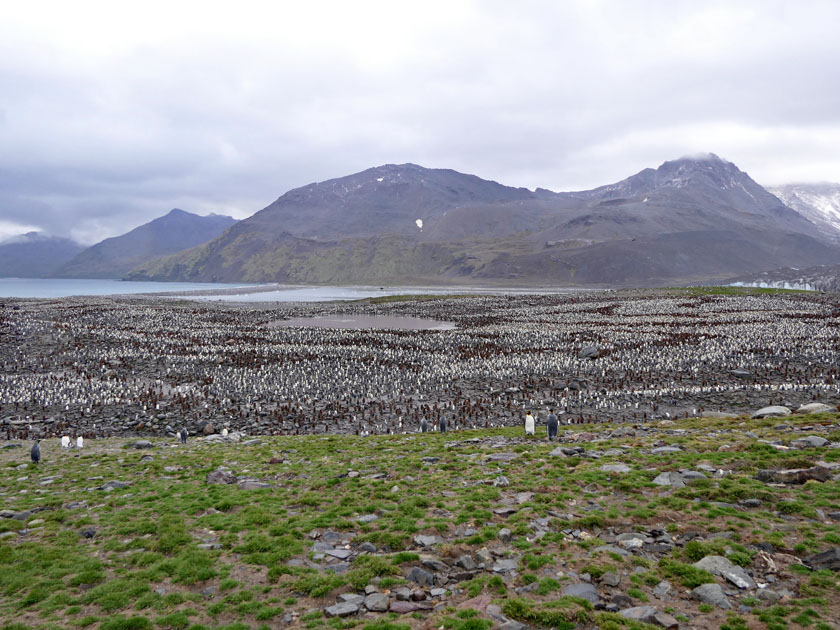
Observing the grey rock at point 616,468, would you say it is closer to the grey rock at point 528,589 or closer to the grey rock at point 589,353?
the grey rock at point 528,589

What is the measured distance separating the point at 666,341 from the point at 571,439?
113 feet

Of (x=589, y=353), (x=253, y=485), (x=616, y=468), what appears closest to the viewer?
(x=616, y=468)

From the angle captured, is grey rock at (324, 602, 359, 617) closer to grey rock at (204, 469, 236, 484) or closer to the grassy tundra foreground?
the grassy tundra foreground

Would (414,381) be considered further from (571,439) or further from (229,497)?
(229,497)

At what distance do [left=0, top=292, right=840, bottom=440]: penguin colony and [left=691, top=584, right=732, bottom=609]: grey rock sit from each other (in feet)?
55.7

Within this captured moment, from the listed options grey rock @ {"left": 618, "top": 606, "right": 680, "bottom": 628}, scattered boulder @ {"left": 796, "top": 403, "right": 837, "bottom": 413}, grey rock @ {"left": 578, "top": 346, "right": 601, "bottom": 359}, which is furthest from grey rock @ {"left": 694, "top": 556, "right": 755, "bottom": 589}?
grey rock @ {"left": 578, "top": 346, "right": 601, "bottom": 359}

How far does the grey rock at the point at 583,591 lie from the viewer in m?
8.32

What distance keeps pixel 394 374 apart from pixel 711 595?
29.9 metres

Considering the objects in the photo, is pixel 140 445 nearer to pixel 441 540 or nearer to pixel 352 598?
pixel 441 540

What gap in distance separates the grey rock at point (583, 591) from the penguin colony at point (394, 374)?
16.8 m

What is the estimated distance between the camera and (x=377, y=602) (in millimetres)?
8492

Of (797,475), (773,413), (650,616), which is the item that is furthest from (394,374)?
(650,616)

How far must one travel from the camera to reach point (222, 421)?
2678cm

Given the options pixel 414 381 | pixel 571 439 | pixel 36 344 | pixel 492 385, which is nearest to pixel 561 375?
pixel 492 385
